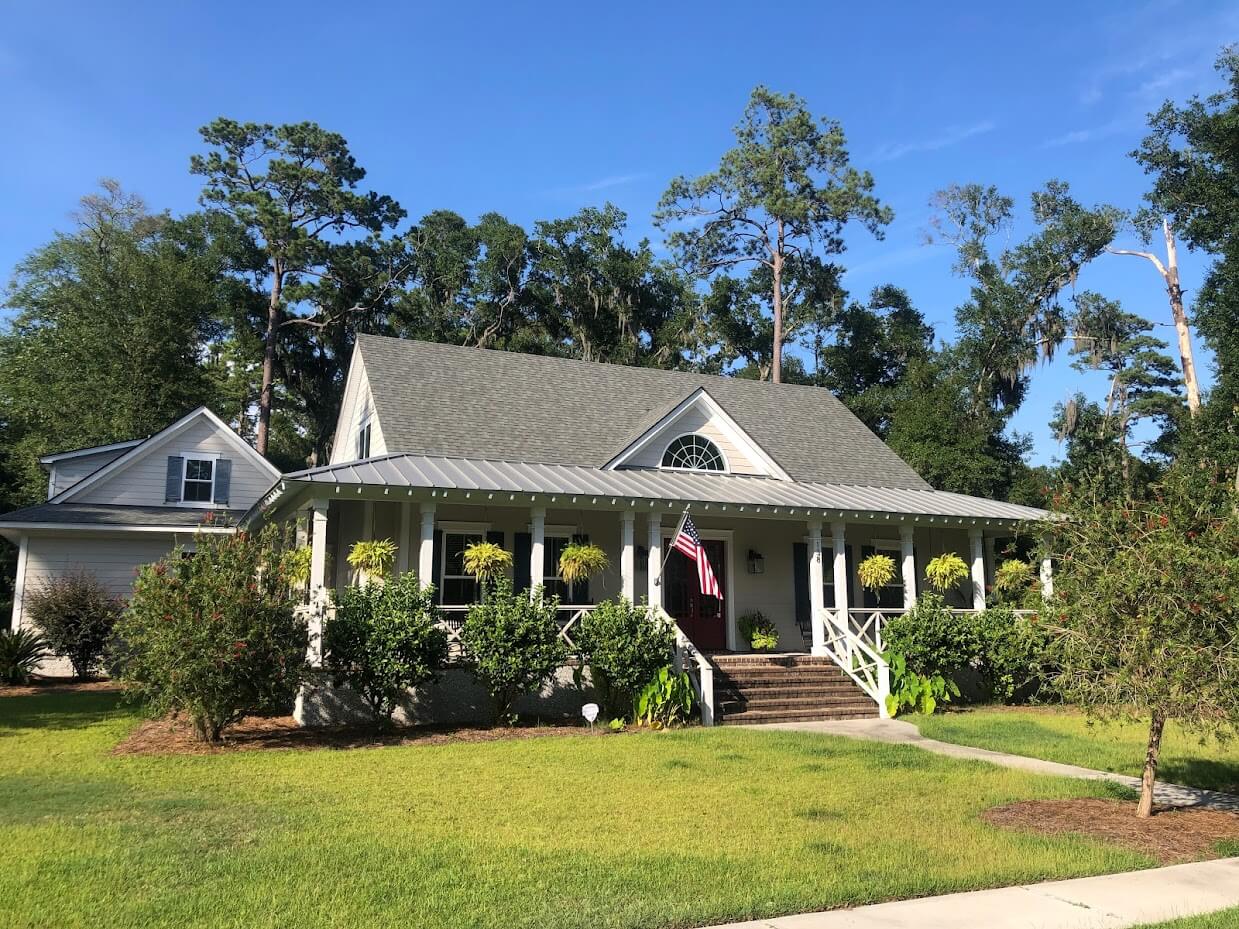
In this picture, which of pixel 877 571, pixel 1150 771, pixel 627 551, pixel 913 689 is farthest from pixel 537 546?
pixel 1150 771

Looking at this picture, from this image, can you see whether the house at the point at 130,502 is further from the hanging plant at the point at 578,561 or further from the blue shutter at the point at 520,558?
the hanging plant at the point at 578,561

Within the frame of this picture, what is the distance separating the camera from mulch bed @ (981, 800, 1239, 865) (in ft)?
22.0

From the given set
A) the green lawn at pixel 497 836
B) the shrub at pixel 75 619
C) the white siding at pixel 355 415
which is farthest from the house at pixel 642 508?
the shrub at pixel 75 619

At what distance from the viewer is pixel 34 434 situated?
108ft

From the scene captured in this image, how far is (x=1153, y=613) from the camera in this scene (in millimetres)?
7027

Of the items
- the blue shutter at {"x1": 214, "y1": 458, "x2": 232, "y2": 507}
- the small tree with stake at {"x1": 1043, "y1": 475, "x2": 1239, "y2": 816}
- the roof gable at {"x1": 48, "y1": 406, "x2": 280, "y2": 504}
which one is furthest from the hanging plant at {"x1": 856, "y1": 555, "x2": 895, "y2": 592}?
the blue shutter at {"x1": 214, "y1": 458, "x2": 232, "y2": 507}

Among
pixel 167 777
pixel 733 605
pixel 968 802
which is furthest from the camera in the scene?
pixel 733 605

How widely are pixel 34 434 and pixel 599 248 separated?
24.3m

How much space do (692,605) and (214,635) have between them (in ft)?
31.1

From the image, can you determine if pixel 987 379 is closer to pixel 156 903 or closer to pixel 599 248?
pixel 599 248

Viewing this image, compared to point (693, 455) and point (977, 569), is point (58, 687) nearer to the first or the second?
point (693, 455)

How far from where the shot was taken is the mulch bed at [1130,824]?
22.0 feet

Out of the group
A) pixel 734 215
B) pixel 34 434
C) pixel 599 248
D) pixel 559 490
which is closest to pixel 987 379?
pixel 734 215

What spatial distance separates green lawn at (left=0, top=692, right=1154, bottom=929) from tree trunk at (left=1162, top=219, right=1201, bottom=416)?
24.3 m
